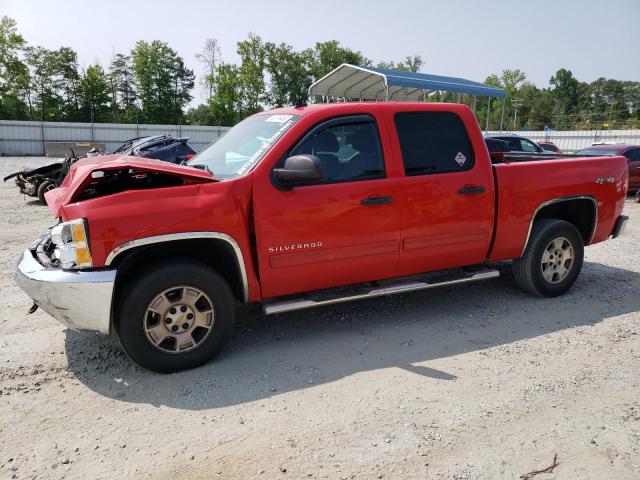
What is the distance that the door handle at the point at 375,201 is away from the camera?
4062 mm

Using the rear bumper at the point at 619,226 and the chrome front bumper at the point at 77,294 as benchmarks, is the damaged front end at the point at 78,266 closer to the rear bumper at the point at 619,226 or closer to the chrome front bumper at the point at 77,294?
the chrome front bumper at the point at 77,294

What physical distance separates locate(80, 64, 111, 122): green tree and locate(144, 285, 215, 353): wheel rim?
50.6 metres

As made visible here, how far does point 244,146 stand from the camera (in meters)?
4.29

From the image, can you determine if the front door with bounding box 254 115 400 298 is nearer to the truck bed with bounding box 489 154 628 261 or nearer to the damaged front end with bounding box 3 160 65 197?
the truck bed with bounding box 489 154 628 261

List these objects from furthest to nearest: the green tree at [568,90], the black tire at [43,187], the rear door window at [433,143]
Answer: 1. the green tree at [568,90]
2. the black tire at [43,187]
3. the rear door window at [433,143]

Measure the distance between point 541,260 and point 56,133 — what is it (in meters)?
35.1

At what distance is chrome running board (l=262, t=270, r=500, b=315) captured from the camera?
386 centimetres

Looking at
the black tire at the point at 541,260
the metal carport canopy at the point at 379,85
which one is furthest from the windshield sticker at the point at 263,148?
the metal carport canopy at the point at 379,85

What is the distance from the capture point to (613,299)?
209 inches

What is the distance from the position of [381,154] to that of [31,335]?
137 inches

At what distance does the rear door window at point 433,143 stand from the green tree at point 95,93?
50303mm

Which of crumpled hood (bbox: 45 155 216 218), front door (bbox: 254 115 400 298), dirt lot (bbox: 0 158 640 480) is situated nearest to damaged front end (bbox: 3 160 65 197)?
dirt lot (bbox: 0 158 640 480)

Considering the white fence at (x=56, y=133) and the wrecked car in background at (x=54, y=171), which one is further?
the white fence at (x=56, y=133)

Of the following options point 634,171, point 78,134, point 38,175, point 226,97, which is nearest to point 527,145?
point 634,171
